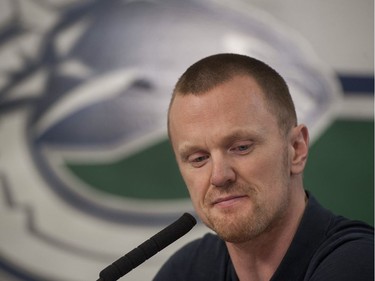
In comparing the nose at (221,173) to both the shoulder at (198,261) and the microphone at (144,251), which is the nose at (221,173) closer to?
the microphone at (144,251)

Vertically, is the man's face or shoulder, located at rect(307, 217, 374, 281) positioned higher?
the man's face

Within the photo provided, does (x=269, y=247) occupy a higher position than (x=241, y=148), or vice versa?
(x=241, y=148)

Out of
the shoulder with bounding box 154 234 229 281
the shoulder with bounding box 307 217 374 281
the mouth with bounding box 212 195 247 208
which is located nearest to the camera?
the shoulder with bounding box 307 217 374 281

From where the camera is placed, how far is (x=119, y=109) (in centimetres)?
177

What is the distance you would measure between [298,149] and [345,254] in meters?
0.24

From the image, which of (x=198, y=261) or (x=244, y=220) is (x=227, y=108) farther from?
(x=198, y=261)

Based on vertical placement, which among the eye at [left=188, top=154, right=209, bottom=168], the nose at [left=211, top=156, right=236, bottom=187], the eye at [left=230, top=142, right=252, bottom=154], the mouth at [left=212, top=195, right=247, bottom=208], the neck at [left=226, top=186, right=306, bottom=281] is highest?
the eye at [left=188, top=154, right=209, bottom=168]

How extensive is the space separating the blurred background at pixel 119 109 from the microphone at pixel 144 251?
76 centimetres

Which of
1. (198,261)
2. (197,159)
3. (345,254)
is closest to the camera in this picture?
(345,254)

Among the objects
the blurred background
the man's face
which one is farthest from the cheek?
the blurred background

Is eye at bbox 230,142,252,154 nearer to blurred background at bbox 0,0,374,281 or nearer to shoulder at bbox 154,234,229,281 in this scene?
shoulder at bbox 154,234,229,281

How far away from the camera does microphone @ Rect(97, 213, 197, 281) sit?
892mm

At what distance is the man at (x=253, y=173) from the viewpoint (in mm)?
960

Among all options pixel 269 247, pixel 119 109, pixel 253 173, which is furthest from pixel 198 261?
pixel 119 109
